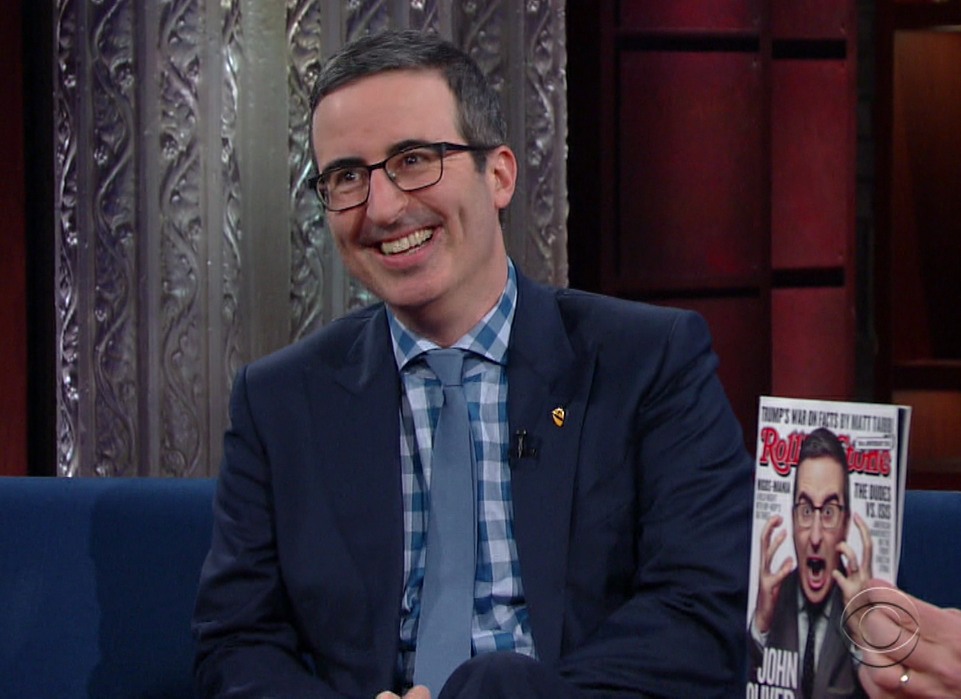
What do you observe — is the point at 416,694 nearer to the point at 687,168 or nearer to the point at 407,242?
the point at 407,242

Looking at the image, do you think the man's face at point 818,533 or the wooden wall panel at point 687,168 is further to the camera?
the wooden wall panel at point 687,168

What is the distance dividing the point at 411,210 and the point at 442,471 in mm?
289

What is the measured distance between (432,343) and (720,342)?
275 centimetres

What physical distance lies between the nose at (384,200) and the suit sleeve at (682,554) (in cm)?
34

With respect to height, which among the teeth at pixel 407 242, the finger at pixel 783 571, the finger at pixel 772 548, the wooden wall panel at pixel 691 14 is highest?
the wooden wall panel at pixel 691 14

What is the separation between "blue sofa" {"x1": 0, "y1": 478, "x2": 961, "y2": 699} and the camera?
177 cm

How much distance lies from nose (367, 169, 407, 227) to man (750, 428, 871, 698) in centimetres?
57

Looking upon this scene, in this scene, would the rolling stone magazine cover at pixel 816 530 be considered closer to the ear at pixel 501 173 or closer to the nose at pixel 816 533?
the nose at pixel 816 533

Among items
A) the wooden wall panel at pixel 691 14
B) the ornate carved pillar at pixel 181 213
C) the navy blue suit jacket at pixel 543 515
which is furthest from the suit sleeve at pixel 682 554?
the wooden wall panel at pixel 691 14

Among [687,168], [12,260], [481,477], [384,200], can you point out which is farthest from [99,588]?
[687,168]

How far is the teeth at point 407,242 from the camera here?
1.46 m

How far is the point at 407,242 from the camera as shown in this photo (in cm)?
146

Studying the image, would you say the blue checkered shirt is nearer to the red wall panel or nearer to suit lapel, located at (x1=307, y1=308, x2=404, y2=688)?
suit lapel, located at (x1=307, y1=308, x2=404, y2=688)

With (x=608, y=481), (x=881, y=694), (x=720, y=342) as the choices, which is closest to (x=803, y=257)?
(x=720, y=342)
